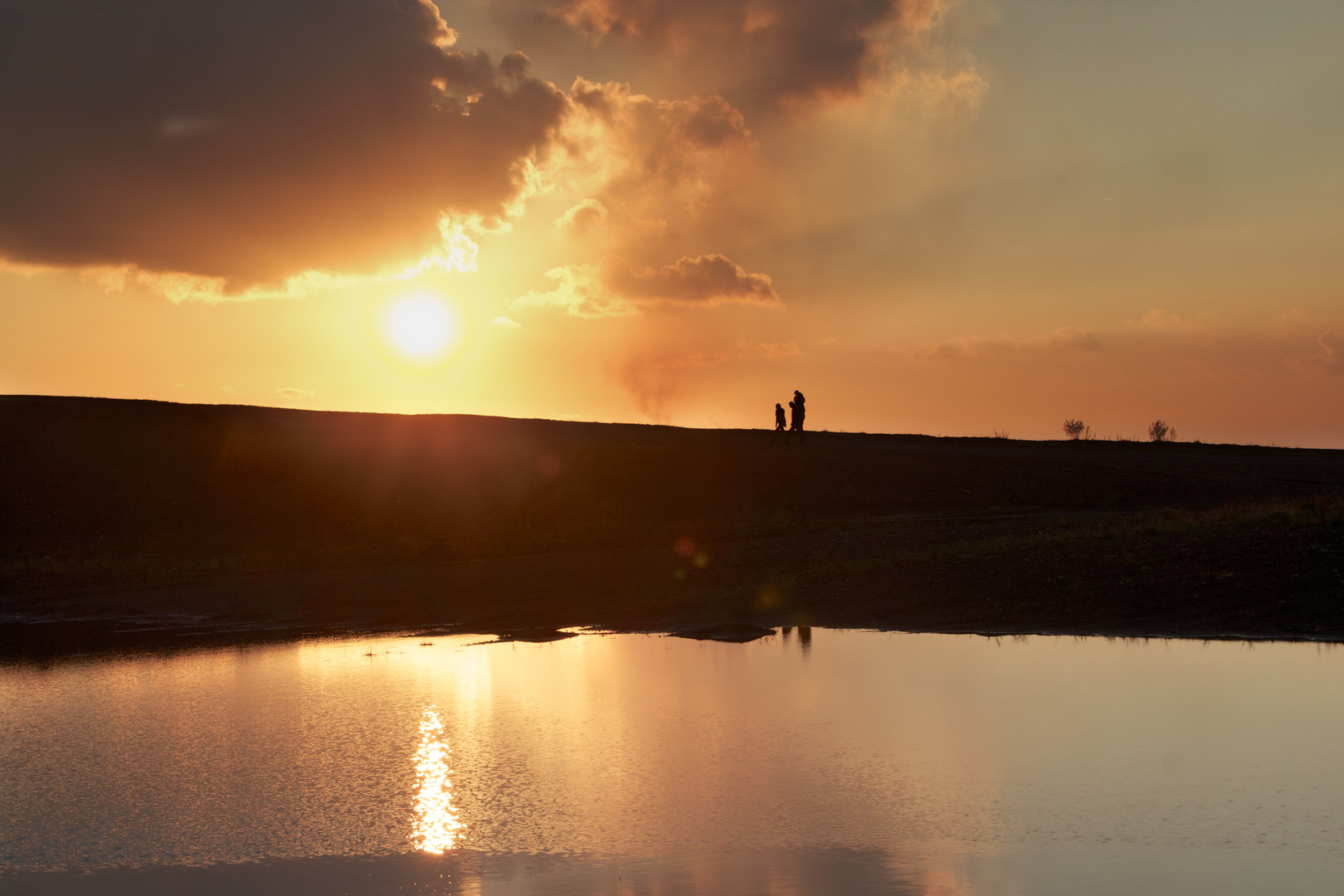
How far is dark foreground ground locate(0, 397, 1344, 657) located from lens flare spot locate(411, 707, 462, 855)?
315 inches

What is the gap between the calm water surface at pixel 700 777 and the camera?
6.96 m

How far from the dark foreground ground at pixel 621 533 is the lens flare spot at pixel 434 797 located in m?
8.00

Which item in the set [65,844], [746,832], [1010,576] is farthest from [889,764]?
[1010,576]

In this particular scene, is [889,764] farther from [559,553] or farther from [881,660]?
[559,553]

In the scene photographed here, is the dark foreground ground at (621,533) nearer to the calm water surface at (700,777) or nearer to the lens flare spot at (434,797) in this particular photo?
the calm water surface at (700,777)

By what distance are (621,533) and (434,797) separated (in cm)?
2274

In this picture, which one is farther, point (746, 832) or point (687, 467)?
point (687, 467)

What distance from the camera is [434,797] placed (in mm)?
8734

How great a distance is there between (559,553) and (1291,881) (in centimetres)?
2329

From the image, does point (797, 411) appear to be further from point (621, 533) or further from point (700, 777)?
point (700, 777)

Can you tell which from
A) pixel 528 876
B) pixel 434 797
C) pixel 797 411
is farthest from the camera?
pixel 797 411

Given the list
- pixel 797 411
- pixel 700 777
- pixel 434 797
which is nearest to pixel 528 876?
pixel 434 797

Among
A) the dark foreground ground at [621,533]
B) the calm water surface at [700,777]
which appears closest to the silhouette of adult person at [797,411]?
the dark foreground ground at [621,533]

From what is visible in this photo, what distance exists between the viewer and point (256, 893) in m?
6.68
